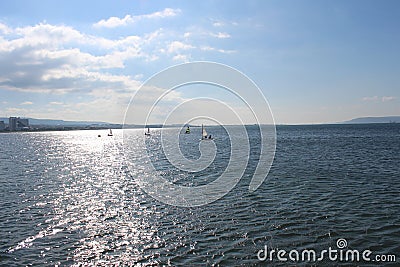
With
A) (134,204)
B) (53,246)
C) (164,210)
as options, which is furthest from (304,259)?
(134,204)

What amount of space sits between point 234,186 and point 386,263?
20.3 metres

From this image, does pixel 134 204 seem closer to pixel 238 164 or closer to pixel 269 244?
pixel 269 244

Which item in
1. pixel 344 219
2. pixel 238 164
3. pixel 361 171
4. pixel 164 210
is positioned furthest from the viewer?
pixel 238 164

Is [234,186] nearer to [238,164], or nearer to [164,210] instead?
[164,210]

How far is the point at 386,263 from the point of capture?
622 inches

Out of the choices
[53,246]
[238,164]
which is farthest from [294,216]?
[238,164]

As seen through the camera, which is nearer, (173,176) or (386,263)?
(386,263)

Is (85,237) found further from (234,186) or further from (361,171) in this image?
(361,171)

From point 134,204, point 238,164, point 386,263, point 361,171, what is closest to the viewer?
point 386,263

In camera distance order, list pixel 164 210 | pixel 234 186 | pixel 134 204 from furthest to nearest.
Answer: pixel 234 186, pixel 134 204, pixel 164 210

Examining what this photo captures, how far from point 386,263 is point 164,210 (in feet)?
54.8

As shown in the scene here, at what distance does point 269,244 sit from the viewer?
18484 mm

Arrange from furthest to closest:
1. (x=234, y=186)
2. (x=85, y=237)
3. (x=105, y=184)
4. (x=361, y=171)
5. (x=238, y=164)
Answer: (x=238, y=164)
(x=361, y=171)
(x=105, y=184)
(x=234, y=186)
(x=85, y=237)

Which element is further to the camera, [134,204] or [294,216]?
[134,204]
